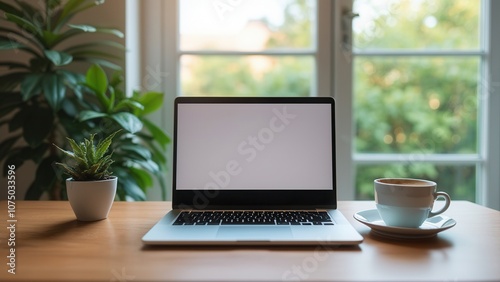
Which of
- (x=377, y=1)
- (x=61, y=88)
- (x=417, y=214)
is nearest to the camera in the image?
(x=417, y=214)

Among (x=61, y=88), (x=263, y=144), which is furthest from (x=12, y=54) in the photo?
(x=263, y=144)

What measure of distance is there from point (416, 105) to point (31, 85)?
153cm

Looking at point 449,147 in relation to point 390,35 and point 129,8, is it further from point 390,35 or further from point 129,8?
point 129,8

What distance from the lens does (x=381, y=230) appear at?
770 millimetres

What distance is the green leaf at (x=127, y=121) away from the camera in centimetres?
120

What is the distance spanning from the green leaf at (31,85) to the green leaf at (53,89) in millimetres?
17

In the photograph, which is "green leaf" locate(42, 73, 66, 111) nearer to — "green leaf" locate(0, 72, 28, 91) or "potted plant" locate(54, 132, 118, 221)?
"green leaf" locate(0, 72, 28, 91)

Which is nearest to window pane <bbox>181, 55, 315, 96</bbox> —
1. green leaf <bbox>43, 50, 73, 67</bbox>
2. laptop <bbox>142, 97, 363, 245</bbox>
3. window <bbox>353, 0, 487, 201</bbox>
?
window <bbox>353, 0, 487, 201</bbox>

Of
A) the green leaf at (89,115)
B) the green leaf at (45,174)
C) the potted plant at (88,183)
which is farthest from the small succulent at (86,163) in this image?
the green leaf at (45,174)

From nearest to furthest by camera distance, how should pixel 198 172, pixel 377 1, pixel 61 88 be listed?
1. pixel 198 172
2. pixel 61 88
3. pixel 377 1

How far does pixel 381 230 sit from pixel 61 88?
105cm

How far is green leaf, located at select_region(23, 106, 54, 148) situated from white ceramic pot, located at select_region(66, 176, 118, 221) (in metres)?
0.42

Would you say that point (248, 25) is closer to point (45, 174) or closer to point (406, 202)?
point (45, 174)

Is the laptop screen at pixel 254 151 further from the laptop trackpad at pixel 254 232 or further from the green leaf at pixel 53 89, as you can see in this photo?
the green leaf at pixel 53 89
